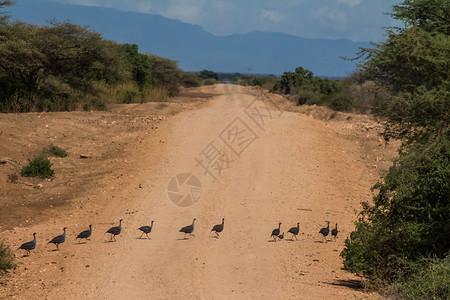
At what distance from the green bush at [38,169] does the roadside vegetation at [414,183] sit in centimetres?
1062

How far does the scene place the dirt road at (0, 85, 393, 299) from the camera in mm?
9789

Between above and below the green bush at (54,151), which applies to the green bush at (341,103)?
above

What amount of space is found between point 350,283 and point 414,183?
2.14 meters

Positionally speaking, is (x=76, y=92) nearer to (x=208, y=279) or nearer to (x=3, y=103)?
(x=3, y=103)

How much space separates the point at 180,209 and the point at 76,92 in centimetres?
1833

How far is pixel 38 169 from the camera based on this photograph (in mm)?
18219

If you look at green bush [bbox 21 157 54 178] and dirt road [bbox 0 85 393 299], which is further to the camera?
green bush [bbox 21 157 54 178]

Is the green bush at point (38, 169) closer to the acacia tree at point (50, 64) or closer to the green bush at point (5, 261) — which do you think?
the green bush at point (5, 261)

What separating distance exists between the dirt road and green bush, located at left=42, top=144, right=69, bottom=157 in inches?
91.6

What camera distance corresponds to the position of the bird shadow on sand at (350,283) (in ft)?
32.3

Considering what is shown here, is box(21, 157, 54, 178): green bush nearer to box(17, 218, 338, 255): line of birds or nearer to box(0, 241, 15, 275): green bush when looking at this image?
box(17, 218, 338, 255): line of birds

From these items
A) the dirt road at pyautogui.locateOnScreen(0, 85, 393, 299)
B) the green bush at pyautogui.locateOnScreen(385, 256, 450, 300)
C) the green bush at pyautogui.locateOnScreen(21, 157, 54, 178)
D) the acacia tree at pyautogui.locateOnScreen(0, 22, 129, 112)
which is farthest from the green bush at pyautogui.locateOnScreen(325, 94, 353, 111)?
the green bush at pyautogui.locateOnScreen(385, 256, 450, 300)

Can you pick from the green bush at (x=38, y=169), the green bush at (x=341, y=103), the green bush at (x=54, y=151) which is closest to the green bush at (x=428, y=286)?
the green bush at (x=38, y=169)

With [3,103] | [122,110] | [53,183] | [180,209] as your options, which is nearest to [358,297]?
[180,209]
